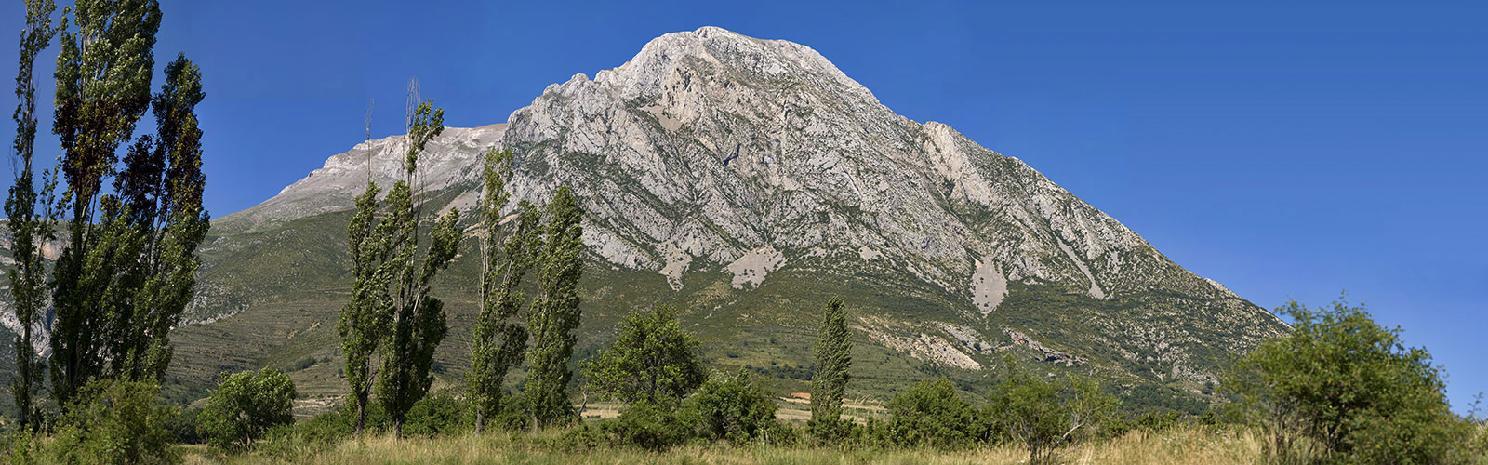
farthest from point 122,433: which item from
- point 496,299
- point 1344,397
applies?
point 496,299

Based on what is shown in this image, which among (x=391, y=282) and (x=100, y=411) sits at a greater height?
(x=391, y=282)

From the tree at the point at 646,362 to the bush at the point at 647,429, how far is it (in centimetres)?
2450

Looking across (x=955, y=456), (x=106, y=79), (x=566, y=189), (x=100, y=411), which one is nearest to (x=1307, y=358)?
(x=955, y=456)

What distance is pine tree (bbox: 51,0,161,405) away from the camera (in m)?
20.2

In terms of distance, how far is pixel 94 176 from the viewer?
865 inches

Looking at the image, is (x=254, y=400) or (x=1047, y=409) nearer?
(x=1047, y=409)

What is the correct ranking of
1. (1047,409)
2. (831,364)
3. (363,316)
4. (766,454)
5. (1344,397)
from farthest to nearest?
1. (831,364)
2. (363,316)
3. (766,454)
4. (1047,409)
5. (1344,397)

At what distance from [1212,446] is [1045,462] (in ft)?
9.18

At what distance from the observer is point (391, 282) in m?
26.9

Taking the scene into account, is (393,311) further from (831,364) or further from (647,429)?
(831,364)

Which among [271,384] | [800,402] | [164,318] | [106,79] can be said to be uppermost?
[106,79]

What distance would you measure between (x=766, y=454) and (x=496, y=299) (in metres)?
26.7

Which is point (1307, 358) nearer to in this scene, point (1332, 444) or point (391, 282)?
point (1332, 444)

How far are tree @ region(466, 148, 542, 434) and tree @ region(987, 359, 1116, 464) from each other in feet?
91.0
